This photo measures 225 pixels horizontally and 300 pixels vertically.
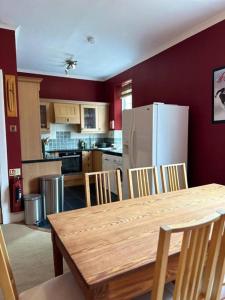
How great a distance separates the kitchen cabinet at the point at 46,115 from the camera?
188 inches

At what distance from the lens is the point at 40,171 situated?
10.8 feet

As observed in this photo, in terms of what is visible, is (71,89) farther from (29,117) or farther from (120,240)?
(120,240)

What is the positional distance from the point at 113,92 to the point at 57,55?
182 cm

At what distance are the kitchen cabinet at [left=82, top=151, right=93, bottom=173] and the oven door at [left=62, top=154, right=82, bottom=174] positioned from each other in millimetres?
94

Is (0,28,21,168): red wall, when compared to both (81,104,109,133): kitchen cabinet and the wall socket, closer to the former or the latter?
the wall socket

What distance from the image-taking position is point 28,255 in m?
2.23

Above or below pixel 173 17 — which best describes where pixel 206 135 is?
below

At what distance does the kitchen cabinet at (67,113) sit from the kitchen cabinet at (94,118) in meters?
0.15

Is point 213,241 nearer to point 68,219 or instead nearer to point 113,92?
point 68,219

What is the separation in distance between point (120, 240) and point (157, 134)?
1.99 m

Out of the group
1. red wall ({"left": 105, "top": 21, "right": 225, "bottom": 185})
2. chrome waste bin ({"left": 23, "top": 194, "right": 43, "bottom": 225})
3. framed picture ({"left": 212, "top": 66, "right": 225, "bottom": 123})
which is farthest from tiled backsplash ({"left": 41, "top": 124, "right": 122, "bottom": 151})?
framed picture ({"left": 212, "top": 66, "right": 225, "bottom": 123})

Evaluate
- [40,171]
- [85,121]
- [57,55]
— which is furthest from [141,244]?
[85,121]

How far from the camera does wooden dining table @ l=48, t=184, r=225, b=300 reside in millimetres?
891

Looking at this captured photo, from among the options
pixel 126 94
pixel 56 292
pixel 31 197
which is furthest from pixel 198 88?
pixel 56 292
